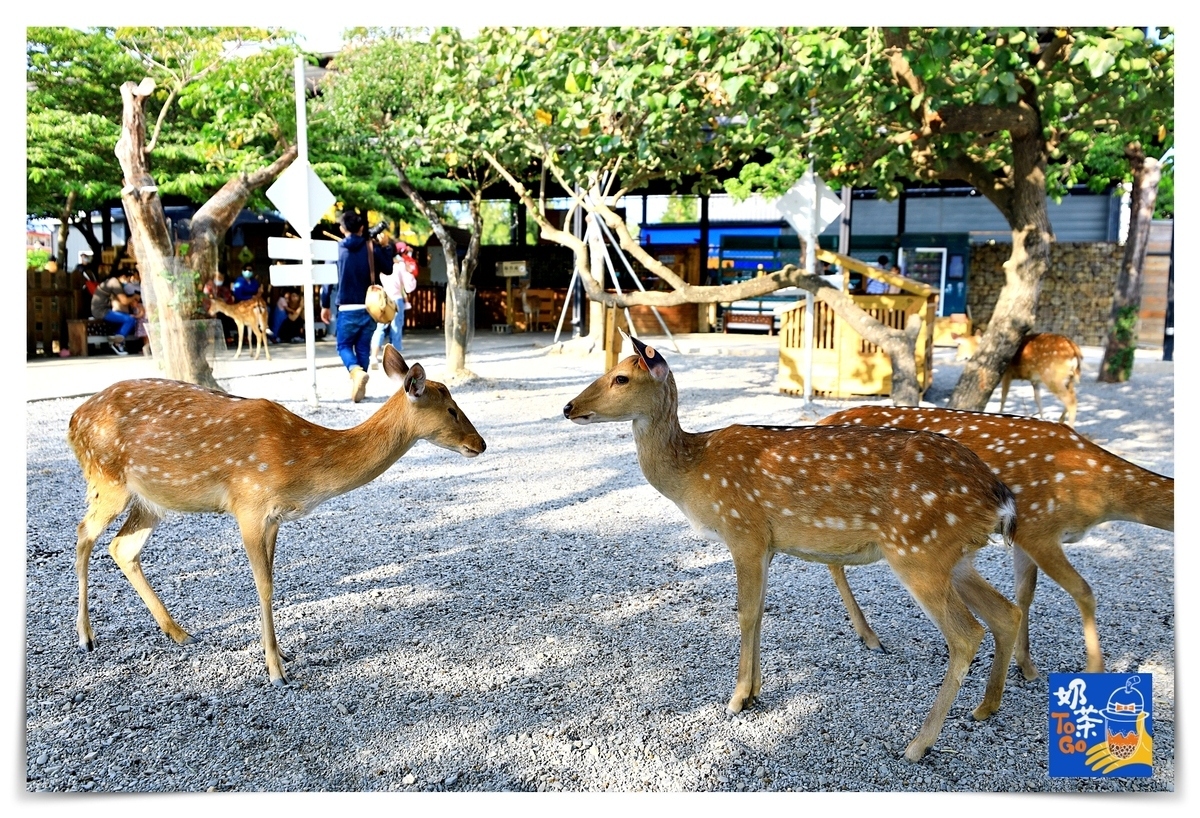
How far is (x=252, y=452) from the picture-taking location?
9.18ft

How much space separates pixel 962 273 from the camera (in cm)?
1748

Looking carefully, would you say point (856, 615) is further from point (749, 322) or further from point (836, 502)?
point (749, 322)

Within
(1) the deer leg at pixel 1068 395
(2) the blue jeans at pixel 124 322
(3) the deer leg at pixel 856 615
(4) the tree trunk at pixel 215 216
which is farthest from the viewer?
(2) the blue jeans at pixel 124 322

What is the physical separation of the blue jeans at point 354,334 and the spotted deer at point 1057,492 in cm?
578

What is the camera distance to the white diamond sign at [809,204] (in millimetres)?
7906

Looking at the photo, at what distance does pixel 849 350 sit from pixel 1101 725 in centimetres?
678

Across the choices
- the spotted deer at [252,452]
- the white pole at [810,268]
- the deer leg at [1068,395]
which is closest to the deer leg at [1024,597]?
the spotted deer at [252,452]

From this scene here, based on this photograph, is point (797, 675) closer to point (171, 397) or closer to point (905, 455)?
point (905, 455)

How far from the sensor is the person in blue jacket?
7754 mm

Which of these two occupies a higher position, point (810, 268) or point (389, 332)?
point (810, 268)

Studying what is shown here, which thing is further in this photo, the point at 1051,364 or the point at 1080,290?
the point at 1080,290

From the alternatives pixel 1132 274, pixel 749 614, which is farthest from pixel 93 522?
pixel 1132 274

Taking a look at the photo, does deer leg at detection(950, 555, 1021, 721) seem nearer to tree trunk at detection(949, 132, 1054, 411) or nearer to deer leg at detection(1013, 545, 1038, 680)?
deer leg at detection(1013, 545, 1038, 680)

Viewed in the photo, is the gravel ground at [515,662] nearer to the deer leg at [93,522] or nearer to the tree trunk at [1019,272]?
the deer leg at [93,522]
